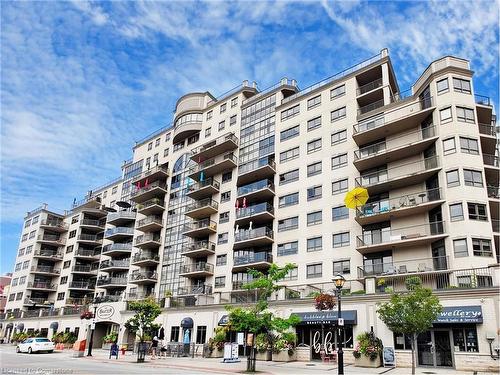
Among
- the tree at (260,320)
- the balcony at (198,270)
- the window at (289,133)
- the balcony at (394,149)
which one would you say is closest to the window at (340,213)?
the balcony at (394,149)

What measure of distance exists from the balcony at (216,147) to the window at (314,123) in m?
10.5

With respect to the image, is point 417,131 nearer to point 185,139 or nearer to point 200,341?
point 200,341

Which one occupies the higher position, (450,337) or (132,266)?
(132,266)

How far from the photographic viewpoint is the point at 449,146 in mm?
33969

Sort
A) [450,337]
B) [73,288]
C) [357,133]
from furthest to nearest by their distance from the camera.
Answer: [73,288] → [357,133] → [450,337]

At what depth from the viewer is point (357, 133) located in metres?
39.8

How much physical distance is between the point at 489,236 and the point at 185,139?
42.3 metres

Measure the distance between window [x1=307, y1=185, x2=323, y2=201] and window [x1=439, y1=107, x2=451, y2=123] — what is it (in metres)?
13.1

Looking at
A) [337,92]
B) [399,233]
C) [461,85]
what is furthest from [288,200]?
[461,85]

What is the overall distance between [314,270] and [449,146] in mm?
16339

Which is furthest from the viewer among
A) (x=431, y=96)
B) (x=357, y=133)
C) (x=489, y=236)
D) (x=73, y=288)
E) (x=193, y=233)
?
(x=73, y=288)

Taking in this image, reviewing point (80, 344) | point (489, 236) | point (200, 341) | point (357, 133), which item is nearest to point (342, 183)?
point (357, 133)

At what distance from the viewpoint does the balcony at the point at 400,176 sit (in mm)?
34831

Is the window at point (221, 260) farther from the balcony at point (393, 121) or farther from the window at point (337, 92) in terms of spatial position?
the window at point (337, 92)
